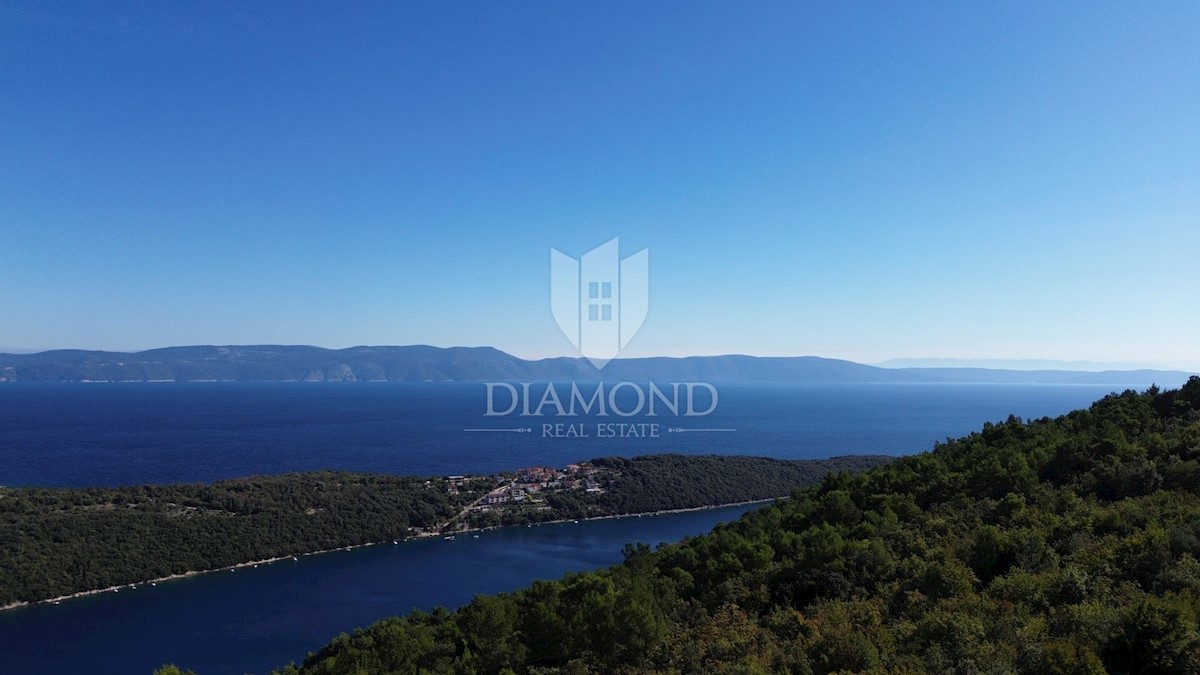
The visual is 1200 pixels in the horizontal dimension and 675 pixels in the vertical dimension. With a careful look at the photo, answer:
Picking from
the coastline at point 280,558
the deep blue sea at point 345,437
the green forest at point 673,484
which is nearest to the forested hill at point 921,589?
the coastline at point 280,558

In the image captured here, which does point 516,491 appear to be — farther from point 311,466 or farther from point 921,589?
point 921,589

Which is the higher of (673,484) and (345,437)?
(345,437)

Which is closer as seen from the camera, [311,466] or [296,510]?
[296,510]

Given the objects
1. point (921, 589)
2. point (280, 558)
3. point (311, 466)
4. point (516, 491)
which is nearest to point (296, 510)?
point (280, 558)

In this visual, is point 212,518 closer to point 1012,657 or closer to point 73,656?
point 73,656

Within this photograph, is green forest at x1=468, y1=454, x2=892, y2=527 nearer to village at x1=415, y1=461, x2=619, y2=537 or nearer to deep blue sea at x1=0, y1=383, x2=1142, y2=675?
village at x1=415, y1=461, x2=619, y2=537

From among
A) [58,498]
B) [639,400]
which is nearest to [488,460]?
[58,498]

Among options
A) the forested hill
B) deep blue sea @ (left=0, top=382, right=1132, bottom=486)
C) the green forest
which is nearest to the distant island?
the green forest
